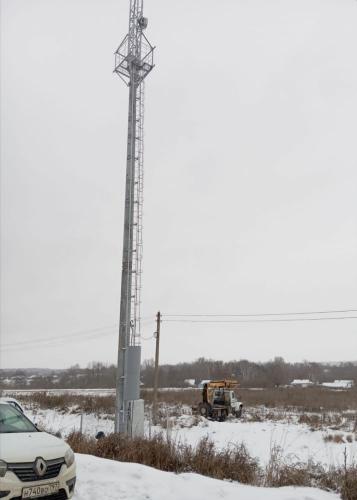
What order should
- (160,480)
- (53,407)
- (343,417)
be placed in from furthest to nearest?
(53,407), (343,417), (160,480)

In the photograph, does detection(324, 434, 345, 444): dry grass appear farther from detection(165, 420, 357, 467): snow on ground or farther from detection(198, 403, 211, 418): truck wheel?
detection(198, 403, 211, 418): truck wheel

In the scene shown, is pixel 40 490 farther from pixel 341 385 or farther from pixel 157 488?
pixel 341 385

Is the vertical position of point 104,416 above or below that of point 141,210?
below

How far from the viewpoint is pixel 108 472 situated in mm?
7371

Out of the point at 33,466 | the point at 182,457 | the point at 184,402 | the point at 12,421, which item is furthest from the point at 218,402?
the point at 33,466

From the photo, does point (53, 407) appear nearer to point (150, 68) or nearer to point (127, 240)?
point (127, 240)

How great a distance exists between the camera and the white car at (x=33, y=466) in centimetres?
554

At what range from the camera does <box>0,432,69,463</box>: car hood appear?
5.75 meters

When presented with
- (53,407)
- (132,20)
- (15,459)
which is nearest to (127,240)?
(132,20)

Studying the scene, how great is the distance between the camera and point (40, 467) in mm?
5883

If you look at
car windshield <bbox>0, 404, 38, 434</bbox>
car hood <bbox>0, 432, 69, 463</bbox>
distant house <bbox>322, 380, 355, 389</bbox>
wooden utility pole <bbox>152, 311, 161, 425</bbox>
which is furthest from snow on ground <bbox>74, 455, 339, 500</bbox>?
distant house <bbox>322, 380, 355, 389</bbox>

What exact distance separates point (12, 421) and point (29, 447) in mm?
1175

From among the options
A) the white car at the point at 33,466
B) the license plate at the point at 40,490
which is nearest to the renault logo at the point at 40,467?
the white car at the point at 33,466

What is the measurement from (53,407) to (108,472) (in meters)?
27.7
